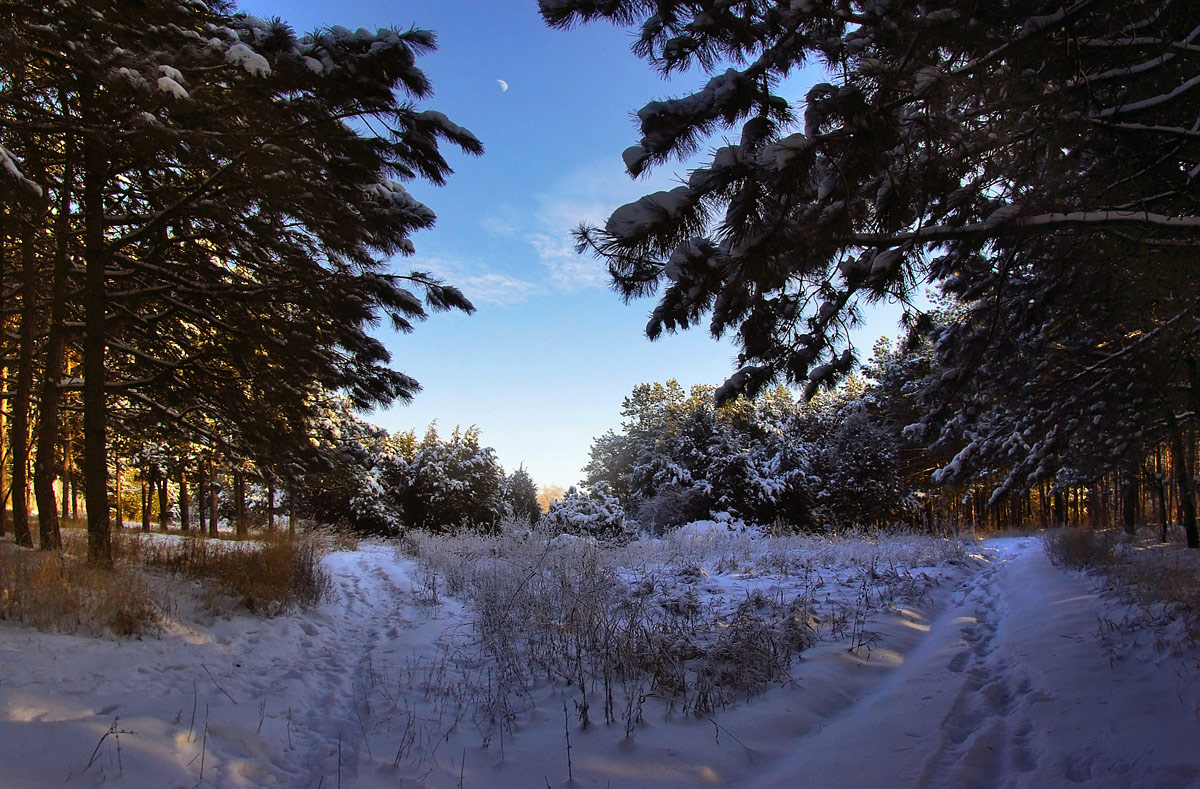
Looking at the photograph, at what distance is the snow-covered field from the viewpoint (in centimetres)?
289

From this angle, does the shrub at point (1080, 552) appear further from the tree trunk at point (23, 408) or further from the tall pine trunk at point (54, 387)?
the tree trunk at point (23, 408)

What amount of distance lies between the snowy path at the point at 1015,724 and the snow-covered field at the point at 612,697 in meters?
0.02

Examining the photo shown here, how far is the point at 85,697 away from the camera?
10.9 feet

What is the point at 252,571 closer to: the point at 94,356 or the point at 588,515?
the point at 94,356

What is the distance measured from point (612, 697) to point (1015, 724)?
2.45 meters

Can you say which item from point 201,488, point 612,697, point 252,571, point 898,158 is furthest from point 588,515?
point 201,488

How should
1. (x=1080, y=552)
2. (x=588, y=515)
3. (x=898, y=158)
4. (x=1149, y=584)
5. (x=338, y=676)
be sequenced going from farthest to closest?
(x=588, y=515)
(x=1080, y=552)
(x=1149, y=584)
(x=338, y=676)
(x=898, y=158)

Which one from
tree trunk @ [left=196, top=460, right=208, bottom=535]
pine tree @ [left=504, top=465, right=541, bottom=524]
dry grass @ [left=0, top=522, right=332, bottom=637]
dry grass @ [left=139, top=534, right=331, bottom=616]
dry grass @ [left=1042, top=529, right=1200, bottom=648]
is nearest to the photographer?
dry grass @ [left=0, top=522, right=332, bottom=637]

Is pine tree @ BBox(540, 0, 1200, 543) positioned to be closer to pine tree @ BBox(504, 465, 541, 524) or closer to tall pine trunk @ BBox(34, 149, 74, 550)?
tall pine trunk @ BBox(34, 149, 74, 550)

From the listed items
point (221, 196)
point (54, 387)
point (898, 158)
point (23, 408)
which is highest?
point (221, 196)

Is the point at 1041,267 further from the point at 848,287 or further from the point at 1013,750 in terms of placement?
the point at 1013,750

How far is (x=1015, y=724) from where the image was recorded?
11.0 feet

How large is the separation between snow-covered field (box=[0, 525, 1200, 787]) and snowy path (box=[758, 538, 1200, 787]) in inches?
0.6

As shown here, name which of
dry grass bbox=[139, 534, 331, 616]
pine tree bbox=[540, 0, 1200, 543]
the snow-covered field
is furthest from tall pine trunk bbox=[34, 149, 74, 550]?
pine tree bbox=[540, 0, 1200, 543]
